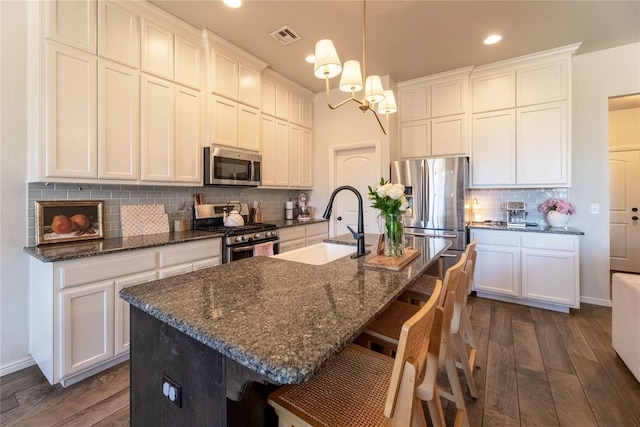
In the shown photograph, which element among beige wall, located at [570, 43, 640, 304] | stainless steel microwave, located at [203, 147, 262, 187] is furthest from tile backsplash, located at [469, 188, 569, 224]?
stainless steel microwave, located at [203, 147, 262, 187]

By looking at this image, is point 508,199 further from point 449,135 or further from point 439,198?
point 449,135

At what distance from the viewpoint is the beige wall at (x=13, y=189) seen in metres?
2.01

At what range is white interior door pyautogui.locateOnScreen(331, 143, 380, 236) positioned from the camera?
4.12m

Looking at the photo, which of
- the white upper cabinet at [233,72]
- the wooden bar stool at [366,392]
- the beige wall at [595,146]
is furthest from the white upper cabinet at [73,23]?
the beige wall at [595,146]

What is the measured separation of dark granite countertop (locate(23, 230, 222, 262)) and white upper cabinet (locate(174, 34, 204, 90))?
1525 mm

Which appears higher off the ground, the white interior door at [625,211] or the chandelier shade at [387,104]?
the chandelier shade at [387,104]

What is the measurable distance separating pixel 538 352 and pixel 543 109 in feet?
8.85

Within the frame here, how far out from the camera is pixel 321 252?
2.20m

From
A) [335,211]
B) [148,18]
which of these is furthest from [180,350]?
[335,211]

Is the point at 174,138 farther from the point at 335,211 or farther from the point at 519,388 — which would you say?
the point at 519,388

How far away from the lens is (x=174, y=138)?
272cm

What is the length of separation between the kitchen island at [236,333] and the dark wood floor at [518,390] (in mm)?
1004

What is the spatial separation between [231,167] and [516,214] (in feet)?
11.7

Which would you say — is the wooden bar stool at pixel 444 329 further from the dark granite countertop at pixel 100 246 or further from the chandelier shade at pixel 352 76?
the dark granite countertop at pixel 100 246
